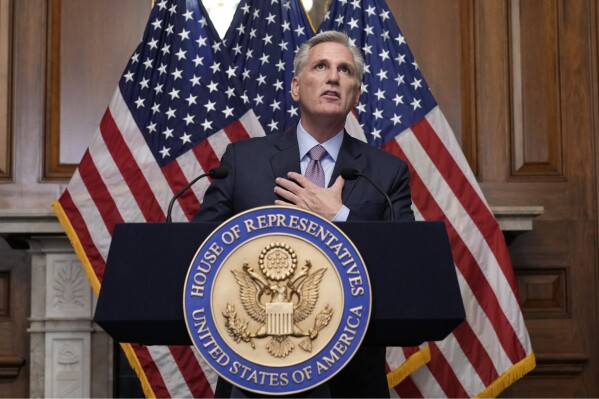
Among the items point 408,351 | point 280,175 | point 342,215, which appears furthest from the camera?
point 408,351

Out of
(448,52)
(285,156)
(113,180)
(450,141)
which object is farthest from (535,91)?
(285,156)

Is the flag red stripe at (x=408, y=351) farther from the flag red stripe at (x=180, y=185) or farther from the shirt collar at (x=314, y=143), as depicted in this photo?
the shirt collar at (x=314, y=143)

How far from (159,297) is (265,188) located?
0.68 metres

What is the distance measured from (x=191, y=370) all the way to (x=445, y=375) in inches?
45.3

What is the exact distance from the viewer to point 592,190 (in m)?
4.52

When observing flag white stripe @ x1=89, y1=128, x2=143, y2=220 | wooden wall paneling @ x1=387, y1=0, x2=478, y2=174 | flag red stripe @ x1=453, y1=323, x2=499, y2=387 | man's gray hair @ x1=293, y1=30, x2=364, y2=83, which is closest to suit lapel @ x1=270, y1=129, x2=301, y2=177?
man's gray hair @ x1=293, y1=30, x2=364, y2=83

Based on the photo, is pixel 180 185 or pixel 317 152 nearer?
pixel 317 152

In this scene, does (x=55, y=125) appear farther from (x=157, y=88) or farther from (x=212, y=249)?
(x=212, y=249)

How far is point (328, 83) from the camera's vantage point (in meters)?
2.52

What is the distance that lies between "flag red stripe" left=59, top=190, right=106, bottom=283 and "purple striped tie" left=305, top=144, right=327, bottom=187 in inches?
68.0

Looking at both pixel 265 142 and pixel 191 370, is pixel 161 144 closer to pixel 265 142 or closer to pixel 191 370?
pixel 191 370

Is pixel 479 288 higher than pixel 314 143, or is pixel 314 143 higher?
pixel 314 143

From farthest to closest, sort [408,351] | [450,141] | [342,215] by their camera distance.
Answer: [450,141] < [408,351] < [342,215]

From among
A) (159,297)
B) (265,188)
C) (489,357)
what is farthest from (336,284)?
(489,357)
